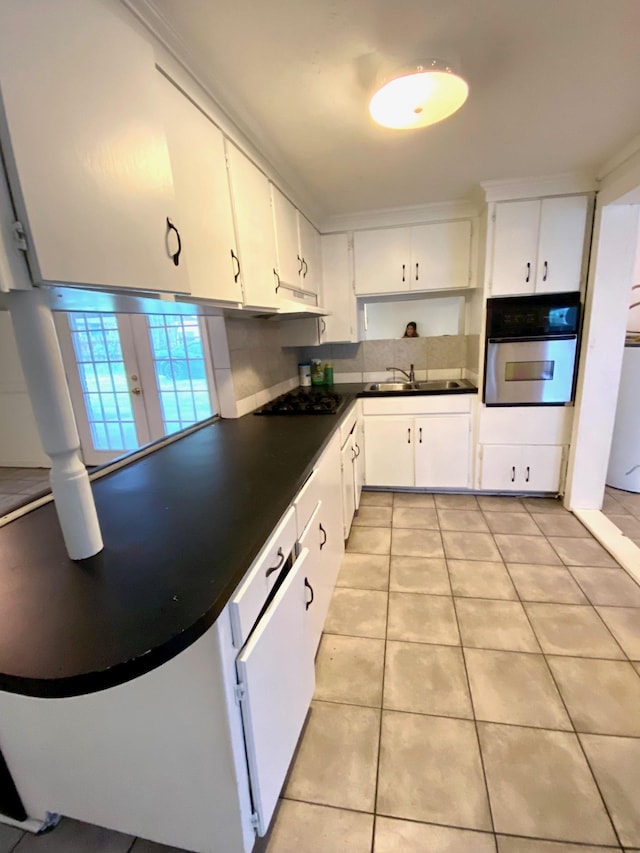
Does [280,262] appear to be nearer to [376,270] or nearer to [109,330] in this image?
[376,270]

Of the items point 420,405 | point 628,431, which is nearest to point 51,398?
point 420,405

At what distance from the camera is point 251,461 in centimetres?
150

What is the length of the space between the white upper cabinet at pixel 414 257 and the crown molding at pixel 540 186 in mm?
371

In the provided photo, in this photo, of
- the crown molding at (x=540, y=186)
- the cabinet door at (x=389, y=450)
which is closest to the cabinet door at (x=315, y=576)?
the cabinet door at (x=389, y=450)

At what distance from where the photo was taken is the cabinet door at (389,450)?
3.04 metres

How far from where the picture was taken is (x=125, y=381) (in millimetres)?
3262

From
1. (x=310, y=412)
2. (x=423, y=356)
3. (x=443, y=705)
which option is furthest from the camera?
(x=423, y=356)

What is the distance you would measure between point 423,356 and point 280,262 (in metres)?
1.79

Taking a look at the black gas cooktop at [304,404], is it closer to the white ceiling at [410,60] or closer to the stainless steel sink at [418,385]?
the stainless steel sink at [418,385]

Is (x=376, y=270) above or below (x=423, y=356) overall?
above

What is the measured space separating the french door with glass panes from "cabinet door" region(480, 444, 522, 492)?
226cm

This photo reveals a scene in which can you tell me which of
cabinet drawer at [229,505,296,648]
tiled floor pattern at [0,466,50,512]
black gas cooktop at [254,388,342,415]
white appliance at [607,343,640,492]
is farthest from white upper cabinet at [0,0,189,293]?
white appliance at [607,343,640,492]

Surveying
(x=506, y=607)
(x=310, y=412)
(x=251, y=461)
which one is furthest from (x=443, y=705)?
(x=310, y=412)

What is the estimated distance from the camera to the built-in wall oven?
8.46 ft
